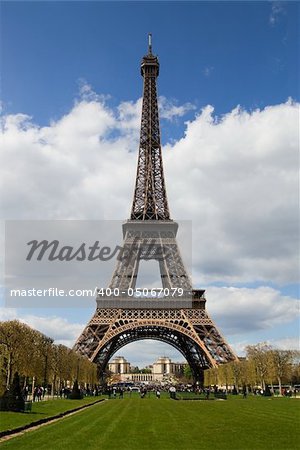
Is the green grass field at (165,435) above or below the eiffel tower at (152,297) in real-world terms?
below

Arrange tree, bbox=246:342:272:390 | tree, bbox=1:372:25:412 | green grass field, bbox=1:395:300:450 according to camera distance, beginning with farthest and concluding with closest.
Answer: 1. tree, bbox=246:342:272:390
2. tree, bbox=1:372:25:412
3. green grass field, bbox=1:395:300:450

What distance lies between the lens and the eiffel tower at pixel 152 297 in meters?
76.0

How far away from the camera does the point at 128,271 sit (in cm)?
8400

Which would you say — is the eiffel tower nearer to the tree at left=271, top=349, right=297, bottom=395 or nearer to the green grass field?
the tree at left=271, top=349, right=297, bottom=395

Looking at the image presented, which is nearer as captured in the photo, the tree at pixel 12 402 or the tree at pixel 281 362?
the tree at pixel 12 402

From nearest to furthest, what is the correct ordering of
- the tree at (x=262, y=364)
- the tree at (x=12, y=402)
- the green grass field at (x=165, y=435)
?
the green grass field at (x=165, y=435) < the tree at (x=12, y=402) < the tree at (x=262, y=364)

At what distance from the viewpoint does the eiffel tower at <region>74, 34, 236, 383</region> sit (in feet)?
249

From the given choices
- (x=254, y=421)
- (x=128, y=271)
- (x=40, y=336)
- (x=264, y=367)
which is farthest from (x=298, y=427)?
(x=128, y=271)

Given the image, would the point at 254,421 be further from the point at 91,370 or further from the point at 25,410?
the point at 91,370

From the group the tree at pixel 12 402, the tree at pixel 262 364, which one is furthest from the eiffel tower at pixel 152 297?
the tree at pixel 12 402

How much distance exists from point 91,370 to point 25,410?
4152 centimetres

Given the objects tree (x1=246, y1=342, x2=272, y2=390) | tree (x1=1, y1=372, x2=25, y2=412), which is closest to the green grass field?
tree (x1=1, y1=372, x2=25, y2=412)

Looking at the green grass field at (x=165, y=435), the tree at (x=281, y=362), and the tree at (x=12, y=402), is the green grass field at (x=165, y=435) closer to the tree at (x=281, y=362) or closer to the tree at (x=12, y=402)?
the tree at (x=12, y=402)

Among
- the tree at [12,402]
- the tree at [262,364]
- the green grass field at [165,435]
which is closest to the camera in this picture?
the green grass field at [165,435]
